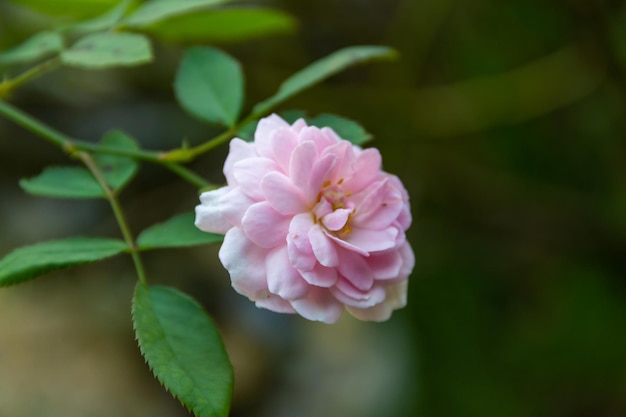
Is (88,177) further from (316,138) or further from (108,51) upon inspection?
(316,138)

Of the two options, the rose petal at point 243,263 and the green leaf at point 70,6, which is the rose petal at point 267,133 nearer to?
the rose petal at point 243,263

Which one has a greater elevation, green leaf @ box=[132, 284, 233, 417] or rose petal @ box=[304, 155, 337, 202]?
rose petal @ box=[304, 155, 337, 202]

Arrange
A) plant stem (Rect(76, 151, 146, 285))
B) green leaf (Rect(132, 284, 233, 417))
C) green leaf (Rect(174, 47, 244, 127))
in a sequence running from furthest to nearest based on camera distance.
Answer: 1. green leaf (Rect(174, 47, 244, 127))
2. plant stem (Rect(76, 151, 146, 285))
3. green leaf (Rect(132, 284, 233, 417))

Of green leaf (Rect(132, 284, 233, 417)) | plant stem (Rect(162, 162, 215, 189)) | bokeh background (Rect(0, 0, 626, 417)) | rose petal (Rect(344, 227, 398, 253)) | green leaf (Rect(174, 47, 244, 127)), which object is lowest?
bokeh background (Rect(0, 0, 626, 417))

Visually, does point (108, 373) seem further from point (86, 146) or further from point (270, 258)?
point (270, 258)

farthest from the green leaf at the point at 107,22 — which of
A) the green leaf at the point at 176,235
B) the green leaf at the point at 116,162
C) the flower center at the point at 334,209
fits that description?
the flower center at the point at 334,209

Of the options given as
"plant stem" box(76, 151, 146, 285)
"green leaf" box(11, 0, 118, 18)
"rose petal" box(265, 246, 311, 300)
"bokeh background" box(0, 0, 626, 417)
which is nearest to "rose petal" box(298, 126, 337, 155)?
"rose petal" box(265, 246, 311, 300)

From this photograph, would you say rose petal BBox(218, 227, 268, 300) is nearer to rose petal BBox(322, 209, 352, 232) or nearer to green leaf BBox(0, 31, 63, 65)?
rose petal BBox(322, 209, 352, 232)
